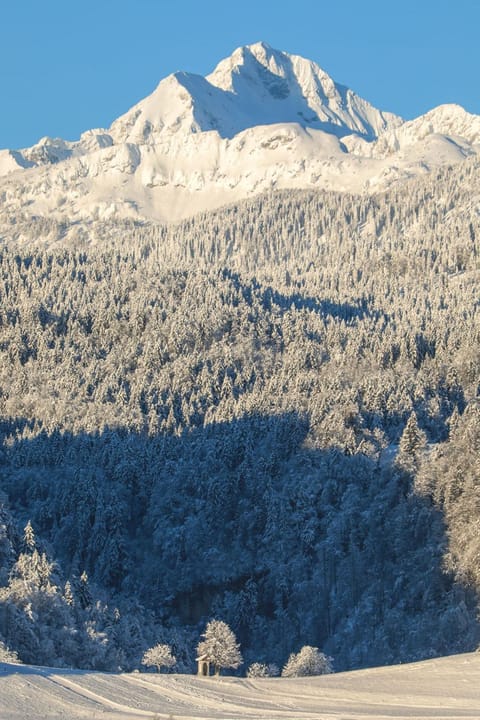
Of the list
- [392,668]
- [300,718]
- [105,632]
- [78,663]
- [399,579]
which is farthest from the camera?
[399,579]

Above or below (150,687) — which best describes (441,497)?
above

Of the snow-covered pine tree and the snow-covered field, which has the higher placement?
the snow-covered field

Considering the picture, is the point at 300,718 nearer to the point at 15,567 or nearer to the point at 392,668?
the point at 392,668

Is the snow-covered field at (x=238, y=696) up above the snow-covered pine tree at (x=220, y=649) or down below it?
above

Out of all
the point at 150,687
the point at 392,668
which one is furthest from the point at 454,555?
the point at 150,687

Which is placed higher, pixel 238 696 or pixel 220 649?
pixel 238 696

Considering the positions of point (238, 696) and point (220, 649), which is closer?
point (238, 696)

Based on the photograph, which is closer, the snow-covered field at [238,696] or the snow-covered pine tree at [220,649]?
the snow-covered field at [238,696]

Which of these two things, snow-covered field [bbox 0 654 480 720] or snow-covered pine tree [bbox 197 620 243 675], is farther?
snow-covered pine tree [bbox 197 620 243 675]
